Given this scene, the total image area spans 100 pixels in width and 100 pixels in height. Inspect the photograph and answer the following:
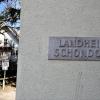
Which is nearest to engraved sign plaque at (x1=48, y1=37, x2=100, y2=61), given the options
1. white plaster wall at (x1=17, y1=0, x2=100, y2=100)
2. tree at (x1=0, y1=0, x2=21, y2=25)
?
white plaster wall at (x1=17, y1=0, x2=100, y2=100)

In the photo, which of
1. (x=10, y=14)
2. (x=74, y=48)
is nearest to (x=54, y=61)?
(x=74, y=48)

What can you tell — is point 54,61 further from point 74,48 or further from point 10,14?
point 10,14

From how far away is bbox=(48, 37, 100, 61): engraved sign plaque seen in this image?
7.81 meters

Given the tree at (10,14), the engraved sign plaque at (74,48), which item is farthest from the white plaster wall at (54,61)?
the tree at (10,14)

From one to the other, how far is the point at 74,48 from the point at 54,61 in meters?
0.53

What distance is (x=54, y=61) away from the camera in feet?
25.8

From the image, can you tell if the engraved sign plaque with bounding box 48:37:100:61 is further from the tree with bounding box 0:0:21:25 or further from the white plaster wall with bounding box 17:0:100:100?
the tree with bounding box 0:0:21:25

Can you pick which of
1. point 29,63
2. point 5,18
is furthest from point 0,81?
point 29,63

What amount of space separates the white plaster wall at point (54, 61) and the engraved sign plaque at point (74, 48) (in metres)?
0.09

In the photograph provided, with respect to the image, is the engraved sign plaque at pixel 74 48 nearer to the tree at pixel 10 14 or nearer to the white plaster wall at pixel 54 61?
the white plaster wall at pixel 54 61

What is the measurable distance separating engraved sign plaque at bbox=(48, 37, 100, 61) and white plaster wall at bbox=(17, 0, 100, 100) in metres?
0.09

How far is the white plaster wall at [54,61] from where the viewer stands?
7730 millimetres

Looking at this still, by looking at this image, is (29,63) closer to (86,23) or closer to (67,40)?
(67,40)

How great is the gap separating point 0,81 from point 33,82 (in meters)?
18.2
